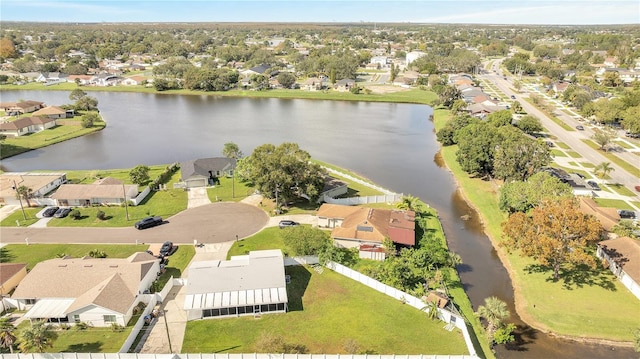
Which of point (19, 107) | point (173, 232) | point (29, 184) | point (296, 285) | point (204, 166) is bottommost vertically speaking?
point (296, 285)

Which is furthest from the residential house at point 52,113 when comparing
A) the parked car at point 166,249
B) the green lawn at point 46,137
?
the parked car at point 166,249

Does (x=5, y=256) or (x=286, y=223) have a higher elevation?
(x=286, y=223)

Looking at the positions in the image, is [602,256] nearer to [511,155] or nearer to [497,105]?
[511,155]

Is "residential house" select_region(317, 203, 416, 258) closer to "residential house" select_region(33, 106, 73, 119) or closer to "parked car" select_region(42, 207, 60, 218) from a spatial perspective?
"parked car" select_region(42, 207, 60, 218)

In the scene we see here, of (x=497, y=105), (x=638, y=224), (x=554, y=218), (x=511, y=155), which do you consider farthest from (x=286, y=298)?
(x=497, y=105)

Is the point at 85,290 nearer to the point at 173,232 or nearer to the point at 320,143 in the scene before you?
the point at 173,232

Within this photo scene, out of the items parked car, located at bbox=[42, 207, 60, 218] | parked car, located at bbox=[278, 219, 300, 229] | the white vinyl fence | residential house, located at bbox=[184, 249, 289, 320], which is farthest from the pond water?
parked car, located at bbox=[42, 207, 60, 218]

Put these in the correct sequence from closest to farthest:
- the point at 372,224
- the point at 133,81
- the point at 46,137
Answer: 1. the point at 372,224
2. the point at 46,137
3. the point at 133,81

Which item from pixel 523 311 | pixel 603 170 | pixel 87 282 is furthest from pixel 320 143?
pixel 87 282
